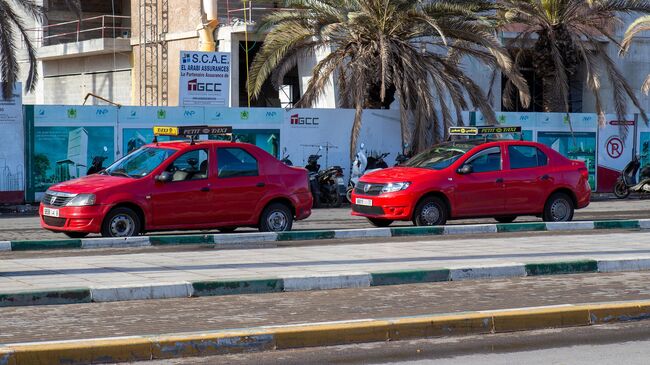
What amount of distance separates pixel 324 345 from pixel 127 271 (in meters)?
3.89

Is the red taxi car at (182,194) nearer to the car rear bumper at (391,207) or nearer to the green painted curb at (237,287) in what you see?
the car rear bumper at (391,207)

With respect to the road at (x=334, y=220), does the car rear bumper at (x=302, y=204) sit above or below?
above

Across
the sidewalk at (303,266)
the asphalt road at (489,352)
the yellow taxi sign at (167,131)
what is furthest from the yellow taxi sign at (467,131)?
the asphalt road at (489,352)

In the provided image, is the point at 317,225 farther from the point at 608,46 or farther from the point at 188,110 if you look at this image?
the point at 608,46

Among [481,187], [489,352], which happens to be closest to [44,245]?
[481,187]

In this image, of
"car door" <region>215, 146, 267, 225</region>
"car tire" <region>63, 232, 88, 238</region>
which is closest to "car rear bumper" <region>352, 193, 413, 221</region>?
"car door" <region>215, 146, 267, 225</region>

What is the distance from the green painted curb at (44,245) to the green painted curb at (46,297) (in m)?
4.64

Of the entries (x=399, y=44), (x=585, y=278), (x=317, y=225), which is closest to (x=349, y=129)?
(x=399, y=44)

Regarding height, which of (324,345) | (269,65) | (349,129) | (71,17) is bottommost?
(324,345)

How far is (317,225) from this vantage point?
2014 cm

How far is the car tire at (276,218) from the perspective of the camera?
54.6 feet

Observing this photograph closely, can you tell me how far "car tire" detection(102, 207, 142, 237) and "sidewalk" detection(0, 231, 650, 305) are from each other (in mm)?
1704

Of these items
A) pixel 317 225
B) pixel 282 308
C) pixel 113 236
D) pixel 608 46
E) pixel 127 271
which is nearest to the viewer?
pixel 282 308

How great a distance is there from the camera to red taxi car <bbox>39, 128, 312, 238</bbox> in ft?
49.8
